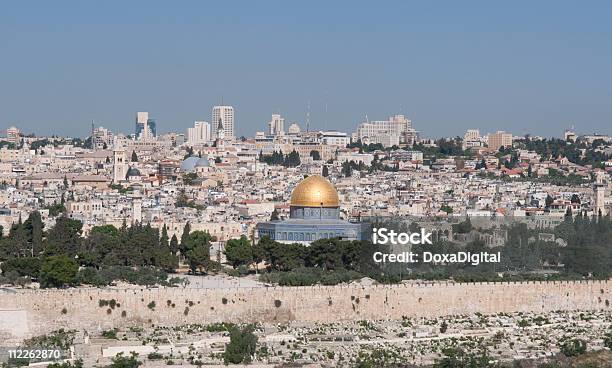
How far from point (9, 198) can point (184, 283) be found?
4273 cm

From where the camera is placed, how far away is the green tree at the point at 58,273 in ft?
165

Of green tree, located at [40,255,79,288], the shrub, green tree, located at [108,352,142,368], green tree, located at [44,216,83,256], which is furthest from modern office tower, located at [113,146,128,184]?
green tree, located at [108,352,142,368]

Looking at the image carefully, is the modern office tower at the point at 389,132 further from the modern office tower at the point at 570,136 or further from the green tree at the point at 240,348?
the green tree at the point at 240,348

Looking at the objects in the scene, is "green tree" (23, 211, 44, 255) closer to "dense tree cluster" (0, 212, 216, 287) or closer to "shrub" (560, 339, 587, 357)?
"dense tree cluster" (0, 212, 216, 287)

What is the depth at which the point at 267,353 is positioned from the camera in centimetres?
4266

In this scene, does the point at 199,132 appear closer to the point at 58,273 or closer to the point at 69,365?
the point at 58,273

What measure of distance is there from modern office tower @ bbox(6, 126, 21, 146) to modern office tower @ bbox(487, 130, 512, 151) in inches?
1631

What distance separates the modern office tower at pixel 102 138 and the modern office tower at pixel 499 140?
33380 mm

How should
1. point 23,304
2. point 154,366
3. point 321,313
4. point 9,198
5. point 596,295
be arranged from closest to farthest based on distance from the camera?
point 154,366, point 23,304, point 321,313, point 596,295, point 9,198

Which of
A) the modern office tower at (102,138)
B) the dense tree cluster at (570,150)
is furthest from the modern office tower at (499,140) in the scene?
the modern office tower at (102,138)

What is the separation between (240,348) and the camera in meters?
42.2

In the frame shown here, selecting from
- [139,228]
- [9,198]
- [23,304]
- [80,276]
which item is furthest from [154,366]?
[9,198]

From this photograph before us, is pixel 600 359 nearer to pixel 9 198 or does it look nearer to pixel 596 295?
pixel 596 295

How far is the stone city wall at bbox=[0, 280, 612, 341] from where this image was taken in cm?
4769
